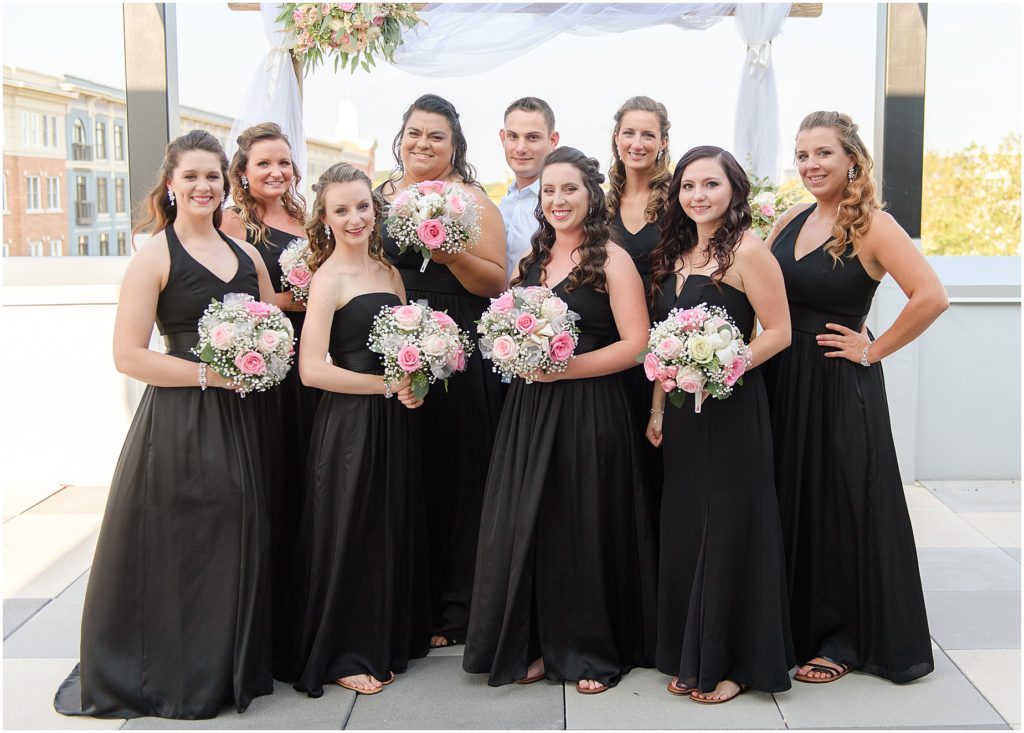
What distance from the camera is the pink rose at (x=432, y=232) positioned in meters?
4.06

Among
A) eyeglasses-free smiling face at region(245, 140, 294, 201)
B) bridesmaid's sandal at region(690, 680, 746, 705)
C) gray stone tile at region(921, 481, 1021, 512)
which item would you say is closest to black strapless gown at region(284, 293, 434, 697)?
eyeglasses-free smiling face at region(245, 140, 294, 201)

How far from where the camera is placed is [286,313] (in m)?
4.62

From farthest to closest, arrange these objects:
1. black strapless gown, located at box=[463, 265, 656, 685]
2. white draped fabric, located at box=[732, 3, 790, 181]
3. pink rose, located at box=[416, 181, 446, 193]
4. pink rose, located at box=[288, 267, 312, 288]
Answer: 1. white draped fabric, located at box=[732, 3, 790, 181]
2. pink rose, located at box=[288, 267, 312, 288]
3. pink rose, located at box=[416, 181, 446, 193]
4. black strapless gown, located at box=[463, 265, 656, 685]

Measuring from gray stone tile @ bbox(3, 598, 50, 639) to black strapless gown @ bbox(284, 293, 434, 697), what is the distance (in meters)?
1.68

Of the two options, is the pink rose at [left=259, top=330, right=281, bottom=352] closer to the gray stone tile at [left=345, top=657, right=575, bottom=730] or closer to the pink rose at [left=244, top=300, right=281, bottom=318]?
the pink rose at [left=244, top=300, right=281, bottom=318]

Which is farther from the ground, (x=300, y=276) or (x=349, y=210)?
(x=349, y=210)

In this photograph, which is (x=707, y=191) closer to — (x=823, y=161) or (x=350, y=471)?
(x=823, y=161)

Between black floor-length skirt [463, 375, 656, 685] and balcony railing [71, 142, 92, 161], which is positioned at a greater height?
balcony railing [71, 142, 92, 161]

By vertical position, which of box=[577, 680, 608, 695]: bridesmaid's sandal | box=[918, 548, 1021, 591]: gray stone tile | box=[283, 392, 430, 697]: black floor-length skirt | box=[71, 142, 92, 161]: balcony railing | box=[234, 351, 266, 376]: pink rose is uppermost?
box=[71, 142, 92, 161]: balcony railing

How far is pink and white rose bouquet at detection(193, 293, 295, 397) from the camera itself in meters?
3.70

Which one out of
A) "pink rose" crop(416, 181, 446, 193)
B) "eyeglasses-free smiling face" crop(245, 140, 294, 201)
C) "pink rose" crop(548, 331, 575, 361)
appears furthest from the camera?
"eyeglasses-free smiling face" crop(245, 140, 294, 201)

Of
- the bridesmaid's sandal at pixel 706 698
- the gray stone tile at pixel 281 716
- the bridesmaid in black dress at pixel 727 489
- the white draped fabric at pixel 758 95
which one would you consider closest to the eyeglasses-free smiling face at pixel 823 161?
the bridesmaid in black dress at pixel 727 489

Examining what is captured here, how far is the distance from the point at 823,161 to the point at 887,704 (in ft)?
7.09

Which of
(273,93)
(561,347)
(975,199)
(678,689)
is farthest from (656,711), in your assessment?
(975,199)
